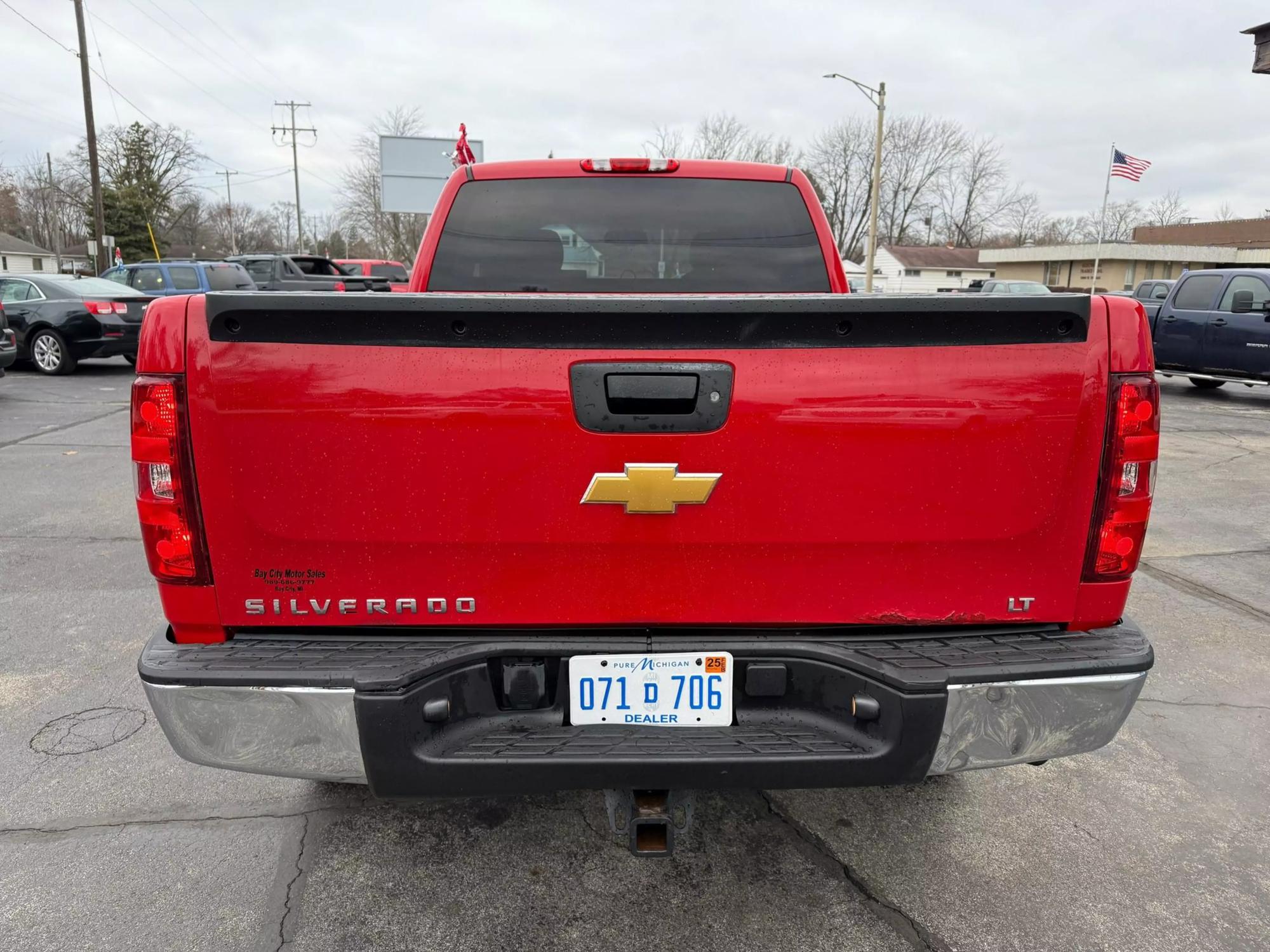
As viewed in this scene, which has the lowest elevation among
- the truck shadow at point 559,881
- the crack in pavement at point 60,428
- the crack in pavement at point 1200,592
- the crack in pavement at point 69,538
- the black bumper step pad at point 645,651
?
the truck shadow at point 559,881

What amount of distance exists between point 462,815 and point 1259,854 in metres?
2.46

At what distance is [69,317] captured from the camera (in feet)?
44.2

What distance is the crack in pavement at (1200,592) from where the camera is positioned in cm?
467

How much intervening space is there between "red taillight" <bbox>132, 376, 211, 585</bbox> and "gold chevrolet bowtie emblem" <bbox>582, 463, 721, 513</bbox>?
0.89 metres

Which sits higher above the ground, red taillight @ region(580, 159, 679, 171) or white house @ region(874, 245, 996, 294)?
white house @ region(874, 245, 996, 294)

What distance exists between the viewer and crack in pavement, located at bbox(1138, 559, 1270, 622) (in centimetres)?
467

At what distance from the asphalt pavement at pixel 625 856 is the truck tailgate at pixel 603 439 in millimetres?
990

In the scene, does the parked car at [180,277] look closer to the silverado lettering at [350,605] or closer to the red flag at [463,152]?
the red flag at [463,152]

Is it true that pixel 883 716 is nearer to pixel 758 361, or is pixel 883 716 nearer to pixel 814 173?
pixel 758 361

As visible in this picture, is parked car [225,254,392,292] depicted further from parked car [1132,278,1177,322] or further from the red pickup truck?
the red pickup truck

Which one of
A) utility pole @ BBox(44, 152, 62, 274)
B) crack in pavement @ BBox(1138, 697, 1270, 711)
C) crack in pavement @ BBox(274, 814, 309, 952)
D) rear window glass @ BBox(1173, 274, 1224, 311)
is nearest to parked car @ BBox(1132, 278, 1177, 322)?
rear window glass @ BBox(1173, 274, 1224, 311)

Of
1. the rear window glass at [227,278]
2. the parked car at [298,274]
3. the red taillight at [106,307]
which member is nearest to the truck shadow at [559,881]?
the red taillight at [106,307]

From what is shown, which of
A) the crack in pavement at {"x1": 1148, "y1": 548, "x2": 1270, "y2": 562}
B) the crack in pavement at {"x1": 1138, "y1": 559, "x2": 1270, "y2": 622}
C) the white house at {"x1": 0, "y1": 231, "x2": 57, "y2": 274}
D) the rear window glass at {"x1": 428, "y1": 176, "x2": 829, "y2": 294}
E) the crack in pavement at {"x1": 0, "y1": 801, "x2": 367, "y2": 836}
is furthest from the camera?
the white house at {"x1": 0, "y1": 231, "x2": 57, "y2": 274}

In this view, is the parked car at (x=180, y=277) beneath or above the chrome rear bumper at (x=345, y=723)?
above
